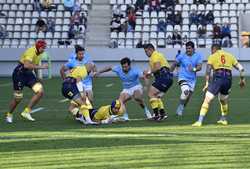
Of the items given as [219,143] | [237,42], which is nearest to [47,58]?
[237,42]

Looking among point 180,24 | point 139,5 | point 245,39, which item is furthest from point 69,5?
point 245,39

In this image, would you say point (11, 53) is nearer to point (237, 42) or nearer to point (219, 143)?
point (237, 42)

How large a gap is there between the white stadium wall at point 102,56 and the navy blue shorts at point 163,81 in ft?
65.6

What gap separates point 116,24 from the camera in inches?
1586

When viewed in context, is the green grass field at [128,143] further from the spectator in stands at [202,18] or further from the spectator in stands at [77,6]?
the spectator in stands at [77,6]

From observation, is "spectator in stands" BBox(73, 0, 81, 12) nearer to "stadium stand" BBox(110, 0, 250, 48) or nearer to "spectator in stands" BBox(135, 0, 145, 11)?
"stadium stand" BBox(110, 0, 250, 48)

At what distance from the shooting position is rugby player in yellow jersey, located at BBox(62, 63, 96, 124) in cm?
1581

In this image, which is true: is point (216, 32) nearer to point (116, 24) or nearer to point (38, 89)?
point (116, 24)

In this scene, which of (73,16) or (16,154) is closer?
(16,154)

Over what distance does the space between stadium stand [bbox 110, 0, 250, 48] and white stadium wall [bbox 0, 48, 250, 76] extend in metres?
1.13

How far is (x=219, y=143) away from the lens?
11.8 m

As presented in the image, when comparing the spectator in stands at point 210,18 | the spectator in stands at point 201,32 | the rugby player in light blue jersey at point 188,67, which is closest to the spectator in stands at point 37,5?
the spectator in stands at point 201,32

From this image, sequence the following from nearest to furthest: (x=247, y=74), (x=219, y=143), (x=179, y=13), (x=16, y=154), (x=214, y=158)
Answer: (x=214, y=158), (x=16, y=154), (x=219, y=143), (x=247, y=74), (x=179, y=13)

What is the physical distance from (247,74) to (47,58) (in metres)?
10.1
